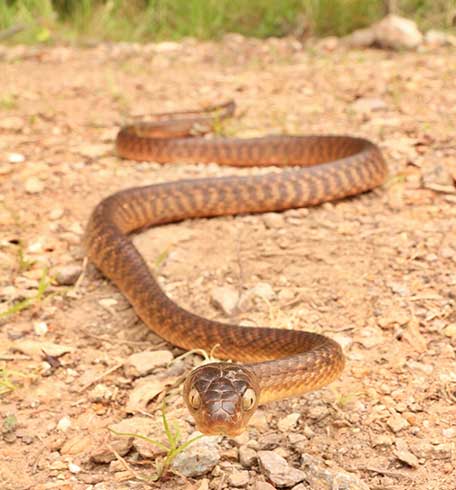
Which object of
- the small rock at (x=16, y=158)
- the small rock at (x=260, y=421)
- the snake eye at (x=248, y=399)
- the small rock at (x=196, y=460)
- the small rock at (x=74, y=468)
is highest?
the snake eye at (x=248, y=399)

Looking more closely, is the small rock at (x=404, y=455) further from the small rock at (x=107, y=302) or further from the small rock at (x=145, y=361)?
the small rock at (x=107, y=302)

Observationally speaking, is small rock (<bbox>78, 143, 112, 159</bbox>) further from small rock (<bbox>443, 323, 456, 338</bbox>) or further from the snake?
small rock (<bbox>443, 323, 456, 338</bbox>)

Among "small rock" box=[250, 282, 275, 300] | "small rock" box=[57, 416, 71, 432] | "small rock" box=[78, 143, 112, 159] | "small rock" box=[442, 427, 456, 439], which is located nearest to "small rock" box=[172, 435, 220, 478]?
"small rock" box=[57, 416, 71, 432]

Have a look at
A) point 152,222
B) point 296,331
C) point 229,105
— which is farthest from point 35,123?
point 296,331

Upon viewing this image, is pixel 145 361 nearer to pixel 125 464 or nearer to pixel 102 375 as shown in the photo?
pixel 102 375

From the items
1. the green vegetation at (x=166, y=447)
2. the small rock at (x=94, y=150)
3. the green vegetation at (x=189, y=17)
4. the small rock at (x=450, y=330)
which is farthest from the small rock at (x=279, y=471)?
the green vegetation at (x=189, y=17)

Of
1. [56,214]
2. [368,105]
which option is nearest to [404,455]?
[56,214]

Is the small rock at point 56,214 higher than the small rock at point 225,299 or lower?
lower
